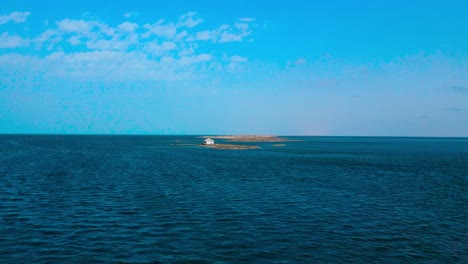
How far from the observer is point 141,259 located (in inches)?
671

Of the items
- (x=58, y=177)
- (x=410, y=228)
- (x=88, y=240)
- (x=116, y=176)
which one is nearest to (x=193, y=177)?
(x=116, y=176)

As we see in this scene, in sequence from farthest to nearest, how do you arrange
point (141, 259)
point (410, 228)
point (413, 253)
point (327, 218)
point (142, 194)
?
1. point (142, 194)
2. point (327, 218)
3. point (410, 228)
4. point (413, 253)
5. point (141, 259)

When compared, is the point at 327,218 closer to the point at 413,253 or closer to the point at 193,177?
the point at 413,253

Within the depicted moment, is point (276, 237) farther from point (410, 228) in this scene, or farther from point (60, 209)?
point (60, 209)

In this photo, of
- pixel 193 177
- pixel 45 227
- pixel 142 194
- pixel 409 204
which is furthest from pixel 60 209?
pixel 409 204

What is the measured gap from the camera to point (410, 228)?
77.4ft

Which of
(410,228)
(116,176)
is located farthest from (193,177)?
(410,228)

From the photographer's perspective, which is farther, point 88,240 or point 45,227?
point 45,227

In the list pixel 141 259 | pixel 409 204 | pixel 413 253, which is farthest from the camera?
pixel 409 204

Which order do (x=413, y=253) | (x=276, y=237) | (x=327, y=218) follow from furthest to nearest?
1. (x=327, y=218)
2. (x=276, y=237)
3. (x=413, y=253)

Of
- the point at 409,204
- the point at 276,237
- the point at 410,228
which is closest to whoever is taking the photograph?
the point at 276,237

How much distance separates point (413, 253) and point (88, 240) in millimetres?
20530

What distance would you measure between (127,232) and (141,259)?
5.06 meters

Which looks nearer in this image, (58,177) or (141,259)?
(141,259)
